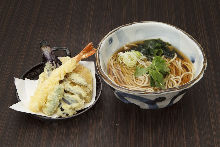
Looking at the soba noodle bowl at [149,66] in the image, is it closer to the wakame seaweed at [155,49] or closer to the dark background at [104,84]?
the wakame seaweed at [155,49]

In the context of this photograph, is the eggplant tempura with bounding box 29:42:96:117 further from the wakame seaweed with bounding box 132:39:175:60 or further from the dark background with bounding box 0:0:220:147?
the wakame seaweed with bounding box 132:39:175:60

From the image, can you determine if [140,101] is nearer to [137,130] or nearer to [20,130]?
[137,130]

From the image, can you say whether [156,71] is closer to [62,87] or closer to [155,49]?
[155,49]

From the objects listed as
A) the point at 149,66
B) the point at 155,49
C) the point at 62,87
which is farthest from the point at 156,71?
the point at 62,87

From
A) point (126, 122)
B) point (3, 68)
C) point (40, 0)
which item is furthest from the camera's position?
point (40, 0)

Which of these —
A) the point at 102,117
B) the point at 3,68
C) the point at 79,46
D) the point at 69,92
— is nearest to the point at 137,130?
the point at 102,117

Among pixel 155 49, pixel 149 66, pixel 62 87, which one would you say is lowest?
pixel 62 87
